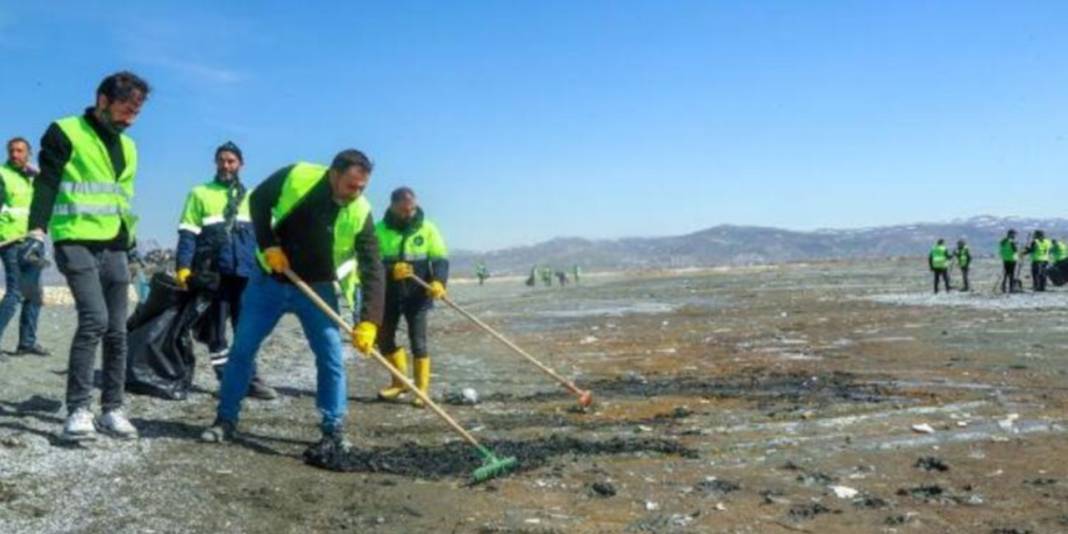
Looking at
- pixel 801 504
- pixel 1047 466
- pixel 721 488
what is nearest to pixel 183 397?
pixel 721 488

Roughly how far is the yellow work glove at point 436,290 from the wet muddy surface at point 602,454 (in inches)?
36.6

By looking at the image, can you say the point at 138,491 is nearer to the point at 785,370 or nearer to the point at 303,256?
the point at 303,256

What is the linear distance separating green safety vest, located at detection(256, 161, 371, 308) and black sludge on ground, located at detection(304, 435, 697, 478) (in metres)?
1.06

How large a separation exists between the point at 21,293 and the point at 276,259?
3913mm

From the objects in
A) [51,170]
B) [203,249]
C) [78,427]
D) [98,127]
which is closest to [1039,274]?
[203,249]

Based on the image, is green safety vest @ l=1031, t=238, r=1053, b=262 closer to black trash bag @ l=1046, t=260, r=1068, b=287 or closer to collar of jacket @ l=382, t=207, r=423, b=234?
black trash bag @ l=1046, t=260, r=1068, b=287

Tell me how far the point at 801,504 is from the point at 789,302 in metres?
21.8

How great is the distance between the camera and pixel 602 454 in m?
6.09

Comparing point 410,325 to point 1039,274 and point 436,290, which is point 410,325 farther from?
point 1039,274

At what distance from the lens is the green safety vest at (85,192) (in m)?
5.20

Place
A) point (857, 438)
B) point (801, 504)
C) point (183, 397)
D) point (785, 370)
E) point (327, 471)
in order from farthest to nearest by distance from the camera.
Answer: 1. point (785, 370)
2. point (183, 397)
3. point (857, 438)
4. point (327, 471)
5. point (801, 504)

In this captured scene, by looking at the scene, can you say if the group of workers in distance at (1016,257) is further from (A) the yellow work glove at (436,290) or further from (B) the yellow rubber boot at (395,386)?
(B) the yellow rubber boot at (395,386)

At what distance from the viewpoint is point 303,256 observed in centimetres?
577

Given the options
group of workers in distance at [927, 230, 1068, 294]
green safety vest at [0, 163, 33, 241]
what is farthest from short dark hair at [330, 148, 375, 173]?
Answer: group of workers in distance at [927, 230, 1068, 294]
